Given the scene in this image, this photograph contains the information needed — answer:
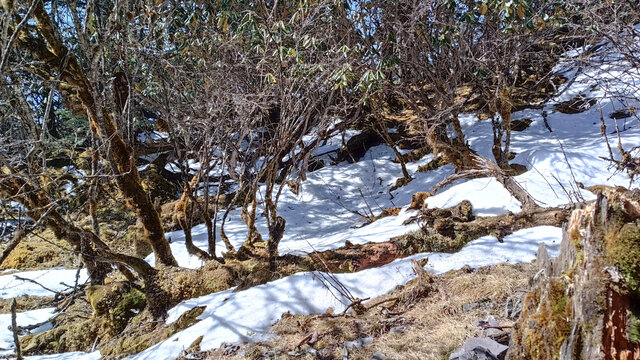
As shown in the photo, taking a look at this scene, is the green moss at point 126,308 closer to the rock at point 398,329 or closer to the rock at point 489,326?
the rock at point 398,329

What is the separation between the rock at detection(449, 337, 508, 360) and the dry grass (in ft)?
0.80

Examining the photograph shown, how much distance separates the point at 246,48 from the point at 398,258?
12.8 feet

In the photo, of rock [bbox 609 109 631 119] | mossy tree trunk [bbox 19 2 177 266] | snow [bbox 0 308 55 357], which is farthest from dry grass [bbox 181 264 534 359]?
rock [bbox 609 109 631 119]

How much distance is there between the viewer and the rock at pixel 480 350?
193 centimetres

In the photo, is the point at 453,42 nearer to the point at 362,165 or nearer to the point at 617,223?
the point at 362,165

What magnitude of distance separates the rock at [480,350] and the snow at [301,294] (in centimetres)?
147

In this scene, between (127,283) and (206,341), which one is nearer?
(206,341)

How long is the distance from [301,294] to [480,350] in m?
1.97

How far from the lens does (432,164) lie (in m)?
8.61

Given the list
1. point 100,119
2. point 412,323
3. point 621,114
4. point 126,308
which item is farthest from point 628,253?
point 621,114

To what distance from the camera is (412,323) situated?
9.36 ft

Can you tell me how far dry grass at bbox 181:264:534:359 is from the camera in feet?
8.20

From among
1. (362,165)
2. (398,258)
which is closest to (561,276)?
(398,258)

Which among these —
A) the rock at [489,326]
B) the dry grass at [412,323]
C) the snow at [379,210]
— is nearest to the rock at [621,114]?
the snow at [379,210]
